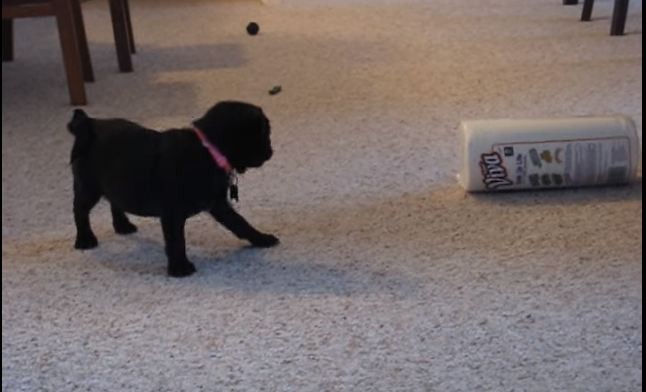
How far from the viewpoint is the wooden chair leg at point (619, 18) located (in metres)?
2.87

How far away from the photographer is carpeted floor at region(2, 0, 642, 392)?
1.14m

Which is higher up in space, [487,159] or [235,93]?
[487,159]

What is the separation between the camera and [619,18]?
287cm

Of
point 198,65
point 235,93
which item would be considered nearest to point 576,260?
point 235,93

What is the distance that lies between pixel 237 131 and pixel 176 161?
0.10 meters

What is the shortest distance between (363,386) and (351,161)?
854 mm

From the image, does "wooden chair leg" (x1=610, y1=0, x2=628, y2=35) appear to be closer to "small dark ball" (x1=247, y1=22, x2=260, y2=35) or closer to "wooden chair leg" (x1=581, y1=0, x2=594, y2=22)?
"wooden chair leg" (x1=581, y1=0, x2=594, y2=22)

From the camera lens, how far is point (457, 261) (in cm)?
140

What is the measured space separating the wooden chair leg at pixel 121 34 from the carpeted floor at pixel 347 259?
4.8 inches

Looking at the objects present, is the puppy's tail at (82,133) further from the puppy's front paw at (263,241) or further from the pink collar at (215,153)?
the puppy's front paw at (263,241)

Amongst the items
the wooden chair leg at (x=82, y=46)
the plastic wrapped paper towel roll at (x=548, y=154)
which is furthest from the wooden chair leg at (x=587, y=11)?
the wooden chair leg at (x=82, y=46)

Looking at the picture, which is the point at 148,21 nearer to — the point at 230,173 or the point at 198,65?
the point at 198,65

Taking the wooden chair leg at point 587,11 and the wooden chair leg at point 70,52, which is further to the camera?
the wooden chair leg at point 587,11

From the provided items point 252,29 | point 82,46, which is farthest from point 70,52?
point 252,29
